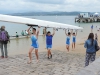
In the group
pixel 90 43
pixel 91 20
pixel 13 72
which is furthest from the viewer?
pixel 91 20

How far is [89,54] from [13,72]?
276cm

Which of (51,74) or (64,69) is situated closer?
(51,74)

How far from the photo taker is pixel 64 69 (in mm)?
7789

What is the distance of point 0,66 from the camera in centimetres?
821

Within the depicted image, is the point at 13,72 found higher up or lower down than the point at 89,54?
lower down

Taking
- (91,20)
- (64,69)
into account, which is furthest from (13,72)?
(91,20)

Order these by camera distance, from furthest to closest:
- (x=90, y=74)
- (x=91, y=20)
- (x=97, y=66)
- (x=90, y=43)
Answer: (x=91, y=20)
(x=90, y=43)
(x=97, y=66)
(x=90, y=74)

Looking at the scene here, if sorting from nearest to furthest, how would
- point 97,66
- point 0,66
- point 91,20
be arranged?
point 97,66 < point 0,66 < point 91,20

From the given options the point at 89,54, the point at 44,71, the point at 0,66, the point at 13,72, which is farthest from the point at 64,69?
the point at 0,66

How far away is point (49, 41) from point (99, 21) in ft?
→ 245

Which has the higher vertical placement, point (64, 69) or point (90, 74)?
point (90, 74)

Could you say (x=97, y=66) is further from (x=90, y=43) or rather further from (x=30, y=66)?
(x=30, y=66)

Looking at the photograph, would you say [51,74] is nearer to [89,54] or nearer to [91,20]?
[89,54]

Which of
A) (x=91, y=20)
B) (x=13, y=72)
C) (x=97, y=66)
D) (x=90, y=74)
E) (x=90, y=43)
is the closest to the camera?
(x=90, y=74)
